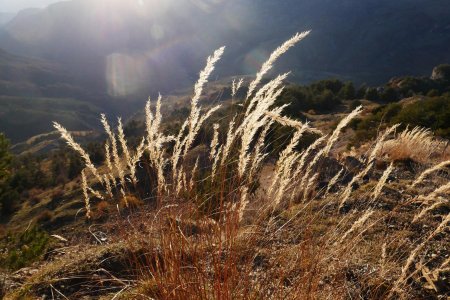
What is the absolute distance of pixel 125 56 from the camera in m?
191

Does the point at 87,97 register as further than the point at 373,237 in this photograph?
Yes

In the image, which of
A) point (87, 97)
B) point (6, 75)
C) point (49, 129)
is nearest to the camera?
point (49, 129)

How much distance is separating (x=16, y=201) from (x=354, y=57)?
17793cm

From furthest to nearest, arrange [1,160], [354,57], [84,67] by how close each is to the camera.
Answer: [84,67], [354,57], [1,160]

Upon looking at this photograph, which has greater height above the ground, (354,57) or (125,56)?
(125,56)

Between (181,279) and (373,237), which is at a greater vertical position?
Result: (181,279)

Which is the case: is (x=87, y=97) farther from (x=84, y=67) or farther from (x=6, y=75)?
(x=84, y=67)

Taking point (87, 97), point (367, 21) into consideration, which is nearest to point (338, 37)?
point (367, 21)

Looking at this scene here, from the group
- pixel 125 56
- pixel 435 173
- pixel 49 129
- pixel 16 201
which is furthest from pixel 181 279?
pixel 125 56

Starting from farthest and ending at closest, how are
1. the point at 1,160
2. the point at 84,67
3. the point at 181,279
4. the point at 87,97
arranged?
the point at 84,67
the point at 87,97
the point at 1,160
the point at 181,279

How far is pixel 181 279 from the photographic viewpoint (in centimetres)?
212

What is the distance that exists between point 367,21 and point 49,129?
166225 mm

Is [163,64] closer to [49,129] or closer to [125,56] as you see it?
[125,56]

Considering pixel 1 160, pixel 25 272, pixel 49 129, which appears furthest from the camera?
pixel 49 129
